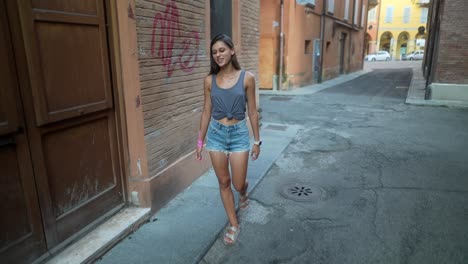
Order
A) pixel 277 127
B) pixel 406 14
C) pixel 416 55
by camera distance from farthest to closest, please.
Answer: pixel 406 14, pixel 416 55, pixel 277 127

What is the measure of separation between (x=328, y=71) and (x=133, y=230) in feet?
63.9

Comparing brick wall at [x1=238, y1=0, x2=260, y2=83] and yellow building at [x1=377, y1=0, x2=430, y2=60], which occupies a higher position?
yellow building at [x1=377, y1=0, x2=430, y2=60]

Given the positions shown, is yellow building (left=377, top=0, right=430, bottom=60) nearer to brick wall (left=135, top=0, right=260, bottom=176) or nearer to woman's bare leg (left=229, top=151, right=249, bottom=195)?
brick wall (left=135, top=0, right=260, bottom=176)

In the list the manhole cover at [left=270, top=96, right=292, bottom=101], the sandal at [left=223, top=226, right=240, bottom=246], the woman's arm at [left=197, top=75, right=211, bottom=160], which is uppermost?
the woman's arm at [left=197, top=75, right=211, bottom=160]

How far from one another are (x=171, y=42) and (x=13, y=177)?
81.4 inches

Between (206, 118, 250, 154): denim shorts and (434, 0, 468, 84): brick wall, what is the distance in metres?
10.4

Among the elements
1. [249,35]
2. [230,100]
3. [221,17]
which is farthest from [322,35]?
Result: [230,100]

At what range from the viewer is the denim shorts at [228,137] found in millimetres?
2979

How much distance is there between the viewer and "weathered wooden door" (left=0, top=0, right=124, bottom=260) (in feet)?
7.93

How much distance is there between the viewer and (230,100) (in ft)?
9.48

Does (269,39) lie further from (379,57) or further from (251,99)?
(379,57)

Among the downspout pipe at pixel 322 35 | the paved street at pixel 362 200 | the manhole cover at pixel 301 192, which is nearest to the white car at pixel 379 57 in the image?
the downspout pipe at pixel 322 35

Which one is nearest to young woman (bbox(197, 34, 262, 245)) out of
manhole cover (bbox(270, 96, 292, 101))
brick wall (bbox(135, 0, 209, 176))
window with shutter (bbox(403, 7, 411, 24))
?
brick wall (bbox(135, 0, 209, 176))

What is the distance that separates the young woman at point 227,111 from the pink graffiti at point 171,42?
0.82 m
